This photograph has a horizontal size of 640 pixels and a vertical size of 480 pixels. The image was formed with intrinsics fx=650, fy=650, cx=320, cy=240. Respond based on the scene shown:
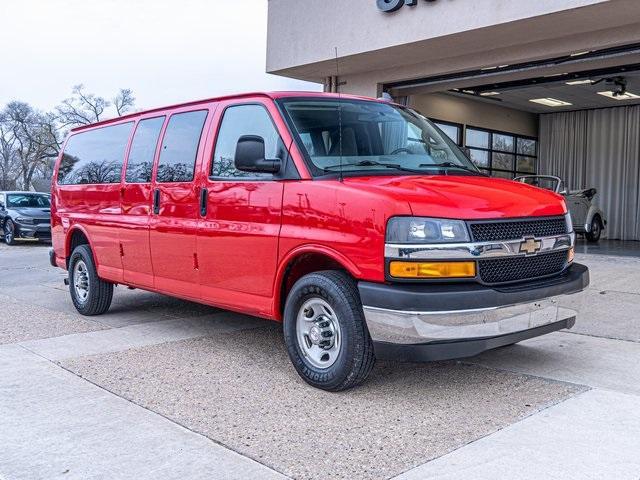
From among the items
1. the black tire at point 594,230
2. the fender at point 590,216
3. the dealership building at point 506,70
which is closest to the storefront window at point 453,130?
the dealership building at point 506,70

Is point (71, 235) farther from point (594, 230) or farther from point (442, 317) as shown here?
point (594, 230)

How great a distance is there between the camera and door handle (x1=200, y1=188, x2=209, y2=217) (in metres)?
5.26

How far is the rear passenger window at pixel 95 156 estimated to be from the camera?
6.71 m

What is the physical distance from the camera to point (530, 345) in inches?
225

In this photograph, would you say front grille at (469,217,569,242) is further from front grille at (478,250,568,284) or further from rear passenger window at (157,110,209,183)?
rear passenger window at (157,110,209,183)

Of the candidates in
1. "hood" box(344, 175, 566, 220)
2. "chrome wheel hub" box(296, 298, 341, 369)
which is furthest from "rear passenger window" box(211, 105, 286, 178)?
"chrome wheel hub" box(296, 298, 341, 369)

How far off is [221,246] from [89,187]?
2663 millimetres

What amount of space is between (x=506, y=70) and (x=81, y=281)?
10.2 metres

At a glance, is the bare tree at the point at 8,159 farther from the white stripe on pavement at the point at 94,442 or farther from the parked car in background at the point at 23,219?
the white stripe on pavement at the point at 94,442

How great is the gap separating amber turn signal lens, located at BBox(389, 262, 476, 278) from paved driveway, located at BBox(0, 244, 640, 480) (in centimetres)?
86

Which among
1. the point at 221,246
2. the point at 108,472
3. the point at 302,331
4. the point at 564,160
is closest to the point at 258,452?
the point at 108,472

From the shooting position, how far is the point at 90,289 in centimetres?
706

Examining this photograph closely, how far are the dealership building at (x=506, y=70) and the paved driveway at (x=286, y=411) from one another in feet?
18.8

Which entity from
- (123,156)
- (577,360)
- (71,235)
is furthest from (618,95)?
(71,235)
